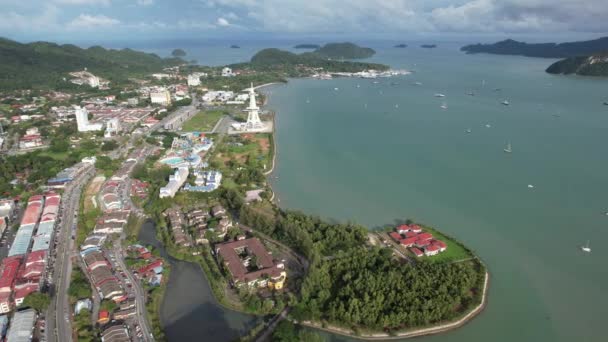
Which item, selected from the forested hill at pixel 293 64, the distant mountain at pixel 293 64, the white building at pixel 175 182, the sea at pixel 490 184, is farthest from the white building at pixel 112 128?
the distant mountain at pixel 293 64

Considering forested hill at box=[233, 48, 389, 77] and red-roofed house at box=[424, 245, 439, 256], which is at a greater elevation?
forested hill at box=[233, 48, 389, 77]

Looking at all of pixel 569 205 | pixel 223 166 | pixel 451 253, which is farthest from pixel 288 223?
pixel 569 205

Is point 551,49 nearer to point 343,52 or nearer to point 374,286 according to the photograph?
point 343,52

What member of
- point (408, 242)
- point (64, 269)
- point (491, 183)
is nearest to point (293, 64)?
point (491, 183)

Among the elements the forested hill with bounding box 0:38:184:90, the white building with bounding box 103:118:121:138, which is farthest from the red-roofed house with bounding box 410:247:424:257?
the forested hill with bounding box 0:38:184:90

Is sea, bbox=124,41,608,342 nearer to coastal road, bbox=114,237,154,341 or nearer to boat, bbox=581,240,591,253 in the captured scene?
boat, bbox=581,240,591,253

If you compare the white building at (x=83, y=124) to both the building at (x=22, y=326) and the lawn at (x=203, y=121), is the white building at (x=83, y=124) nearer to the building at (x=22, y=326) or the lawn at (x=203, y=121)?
the lawn at (x=203, y=121)
